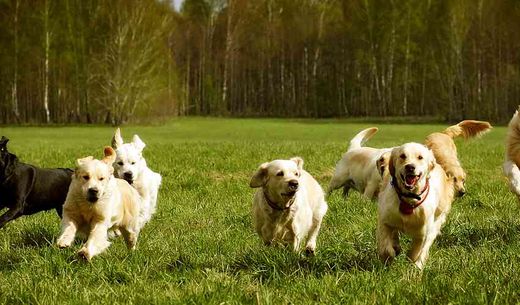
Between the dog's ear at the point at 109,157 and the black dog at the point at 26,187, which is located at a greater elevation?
the dog's ear at the point at 109,157

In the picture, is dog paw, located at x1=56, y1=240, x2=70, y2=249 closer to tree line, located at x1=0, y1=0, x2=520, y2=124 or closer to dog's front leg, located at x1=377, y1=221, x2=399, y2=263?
dog's front leg, located at x1=377, y1=221, x2=399, y2=263

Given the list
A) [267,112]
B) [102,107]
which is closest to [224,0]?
[267,112]

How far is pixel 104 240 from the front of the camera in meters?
5.27

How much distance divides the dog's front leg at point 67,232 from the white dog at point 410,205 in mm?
2491

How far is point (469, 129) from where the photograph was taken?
7.27 meters

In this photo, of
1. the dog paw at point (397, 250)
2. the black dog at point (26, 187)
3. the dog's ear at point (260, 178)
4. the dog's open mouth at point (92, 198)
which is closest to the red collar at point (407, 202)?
the dog paw at point (397, 250)

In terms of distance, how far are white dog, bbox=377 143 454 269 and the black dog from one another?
3.54m

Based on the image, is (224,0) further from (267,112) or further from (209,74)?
(267,112)

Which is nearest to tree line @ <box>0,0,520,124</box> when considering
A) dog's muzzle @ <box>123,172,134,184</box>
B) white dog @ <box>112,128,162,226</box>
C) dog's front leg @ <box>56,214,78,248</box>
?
white dog @ <box>112,128,162,226</box>

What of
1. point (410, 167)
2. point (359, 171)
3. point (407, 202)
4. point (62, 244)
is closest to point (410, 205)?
point (407, 202)

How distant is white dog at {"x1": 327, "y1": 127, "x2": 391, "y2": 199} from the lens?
8.42 metres

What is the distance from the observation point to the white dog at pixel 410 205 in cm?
464

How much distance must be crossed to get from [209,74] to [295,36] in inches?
373

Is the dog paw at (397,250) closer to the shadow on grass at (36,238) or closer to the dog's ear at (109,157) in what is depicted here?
the dog's ear at (109,157)
